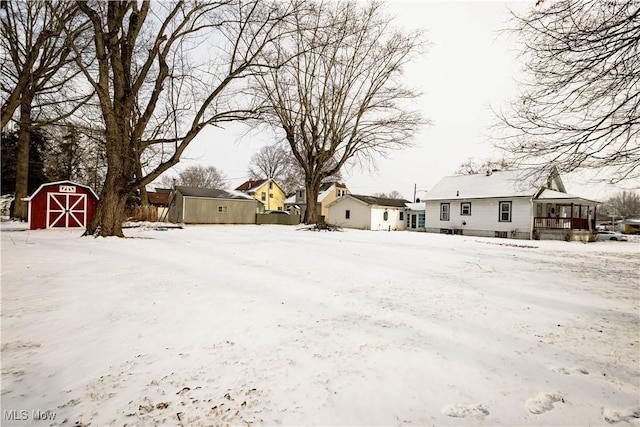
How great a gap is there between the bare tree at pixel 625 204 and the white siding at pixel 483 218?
2839 inches

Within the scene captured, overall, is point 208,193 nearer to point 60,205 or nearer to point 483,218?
point 60,205

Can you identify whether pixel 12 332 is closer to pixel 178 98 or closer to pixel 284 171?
pixel 178 98

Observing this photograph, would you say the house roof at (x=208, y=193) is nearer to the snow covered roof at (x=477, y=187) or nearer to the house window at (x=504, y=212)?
the snow covered roof at (x=477, y=187)

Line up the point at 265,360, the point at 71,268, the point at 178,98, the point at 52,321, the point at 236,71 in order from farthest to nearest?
the point at 178,98 < the point at 236,71 < the point at 71,268 < the point at 52,321 < the point at 265,360

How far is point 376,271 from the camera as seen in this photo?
6.48m

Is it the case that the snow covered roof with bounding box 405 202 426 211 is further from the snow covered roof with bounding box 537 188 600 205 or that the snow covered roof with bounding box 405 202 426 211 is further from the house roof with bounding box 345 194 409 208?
the snow covered roof with bounding box 537 188 600 205

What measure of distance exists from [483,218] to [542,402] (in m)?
24.3

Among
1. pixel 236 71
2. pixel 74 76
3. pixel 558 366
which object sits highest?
pixel 74 76

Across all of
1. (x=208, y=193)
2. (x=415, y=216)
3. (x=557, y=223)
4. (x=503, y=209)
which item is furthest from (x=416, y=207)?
(x=208, y=193)

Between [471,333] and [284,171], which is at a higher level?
[284,171]

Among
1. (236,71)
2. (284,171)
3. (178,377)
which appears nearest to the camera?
(178,377)

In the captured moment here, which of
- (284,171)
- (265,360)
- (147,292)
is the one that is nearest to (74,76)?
(147,292)

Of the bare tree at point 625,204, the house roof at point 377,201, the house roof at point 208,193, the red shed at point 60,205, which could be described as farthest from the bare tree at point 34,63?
the bare tree at point 625,204

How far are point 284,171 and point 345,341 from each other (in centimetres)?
5459
